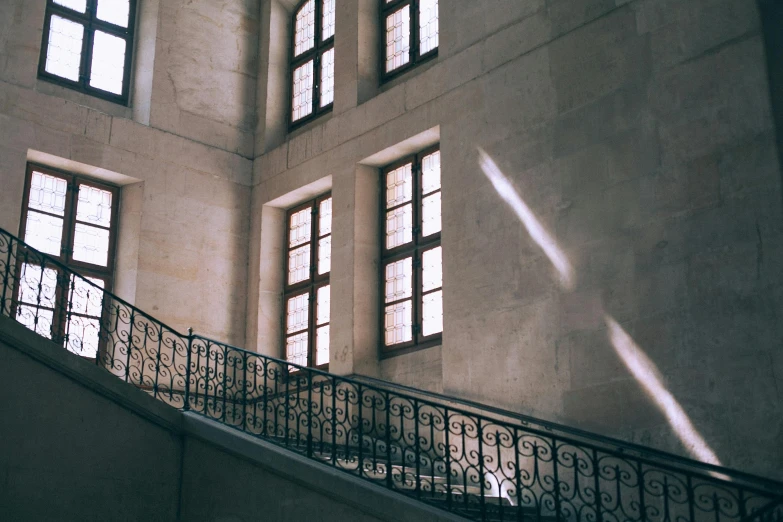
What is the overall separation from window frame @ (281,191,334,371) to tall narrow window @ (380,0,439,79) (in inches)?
78.9

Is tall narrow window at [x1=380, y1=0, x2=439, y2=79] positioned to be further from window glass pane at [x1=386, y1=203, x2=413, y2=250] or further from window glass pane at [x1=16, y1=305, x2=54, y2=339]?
window glass pane at [x1=16, y1=305, x2=54, y2=339]

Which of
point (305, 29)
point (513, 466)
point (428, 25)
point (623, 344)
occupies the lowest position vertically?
point (513, 466)

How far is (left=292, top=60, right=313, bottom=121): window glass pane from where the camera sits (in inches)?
571

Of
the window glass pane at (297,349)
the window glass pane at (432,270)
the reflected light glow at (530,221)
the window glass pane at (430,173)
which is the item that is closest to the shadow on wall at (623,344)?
the reflected light glow at (530,221)

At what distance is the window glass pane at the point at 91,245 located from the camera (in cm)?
1292

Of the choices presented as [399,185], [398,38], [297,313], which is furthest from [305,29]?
[297,313]

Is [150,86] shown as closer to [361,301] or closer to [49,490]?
[361,301]

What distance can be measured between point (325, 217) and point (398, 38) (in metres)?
2.55

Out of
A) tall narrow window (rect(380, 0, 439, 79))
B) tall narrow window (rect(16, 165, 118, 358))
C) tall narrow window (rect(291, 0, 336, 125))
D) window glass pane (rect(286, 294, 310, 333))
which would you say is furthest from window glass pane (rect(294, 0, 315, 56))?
window glass pane (rect(286, 294, 310, 333))

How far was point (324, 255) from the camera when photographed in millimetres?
13398

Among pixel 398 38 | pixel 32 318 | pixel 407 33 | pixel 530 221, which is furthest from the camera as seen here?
pixel 398 38

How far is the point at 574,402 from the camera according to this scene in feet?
31.3

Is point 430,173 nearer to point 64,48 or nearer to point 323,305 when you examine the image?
point 323,305

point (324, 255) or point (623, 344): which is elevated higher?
point (324, 255)
